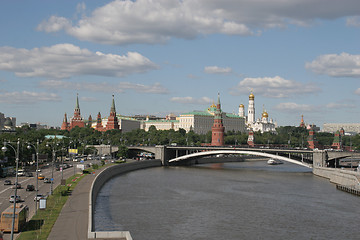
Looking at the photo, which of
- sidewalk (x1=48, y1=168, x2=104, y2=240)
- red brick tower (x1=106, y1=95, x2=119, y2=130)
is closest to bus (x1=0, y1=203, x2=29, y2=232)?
sidewalk (x1=48, y1=168, x2=104, y2=240)

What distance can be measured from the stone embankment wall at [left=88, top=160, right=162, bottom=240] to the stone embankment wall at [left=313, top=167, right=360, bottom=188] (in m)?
30.7

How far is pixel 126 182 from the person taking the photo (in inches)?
2645

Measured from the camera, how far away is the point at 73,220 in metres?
31.7

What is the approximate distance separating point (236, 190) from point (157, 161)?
45786mm

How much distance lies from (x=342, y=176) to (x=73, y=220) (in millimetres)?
45252

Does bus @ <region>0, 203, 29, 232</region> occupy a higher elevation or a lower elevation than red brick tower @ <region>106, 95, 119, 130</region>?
lower

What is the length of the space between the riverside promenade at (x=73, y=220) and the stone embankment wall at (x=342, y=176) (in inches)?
1338

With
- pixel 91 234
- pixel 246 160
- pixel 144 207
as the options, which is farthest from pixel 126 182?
pixel 246 160

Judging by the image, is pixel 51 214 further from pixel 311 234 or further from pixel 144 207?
pixel 311 234

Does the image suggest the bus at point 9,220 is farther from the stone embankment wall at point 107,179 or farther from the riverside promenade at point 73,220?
the stone embankment wall at point 107,179

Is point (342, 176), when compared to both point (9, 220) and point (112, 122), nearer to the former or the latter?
point (9, 220)

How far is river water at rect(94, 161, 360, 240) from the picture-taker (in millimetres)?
35969

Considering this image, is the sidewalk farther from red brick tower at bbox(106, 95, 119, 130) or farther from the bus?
red brick tower at bbox(106, 95, 119, 130)

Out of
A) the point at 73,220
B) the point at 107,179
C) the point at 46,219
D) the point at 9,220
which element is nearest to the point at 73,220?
the point at 73,220
